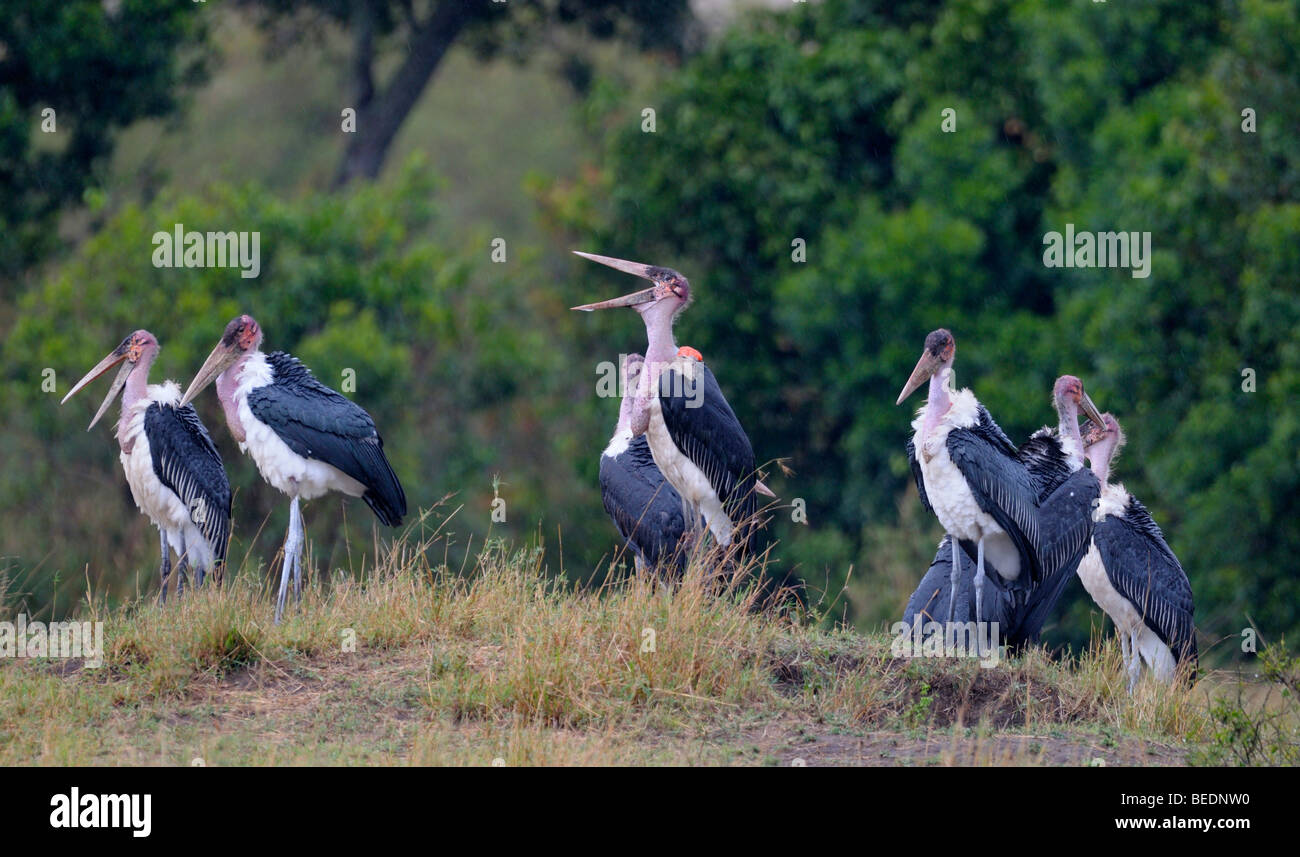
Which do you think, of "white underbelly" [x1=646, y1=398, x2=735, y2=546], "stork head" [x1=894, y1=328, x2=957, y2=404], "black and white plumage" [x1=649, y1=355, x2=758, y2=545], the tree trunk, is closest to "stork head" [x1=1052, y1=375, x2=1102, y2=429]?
"stork head" [x1=894, y1=328, x2=957, y2=404]

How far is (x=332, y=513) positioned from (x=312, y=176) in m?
15.4

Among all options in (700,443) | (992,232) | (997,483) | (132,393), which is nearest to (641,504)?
(700,443)

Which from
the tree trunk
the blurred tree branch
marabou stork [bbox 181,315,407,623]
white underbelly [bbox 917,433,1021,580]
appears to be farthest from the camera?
the tree trunk

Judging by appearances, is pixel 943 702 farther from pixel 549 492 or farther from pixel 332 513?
pixel 549 492

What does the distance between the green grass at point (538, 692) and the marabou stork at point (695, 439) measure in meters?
0.84

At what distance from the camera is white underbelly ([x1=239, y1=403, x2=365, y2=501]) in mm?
8609

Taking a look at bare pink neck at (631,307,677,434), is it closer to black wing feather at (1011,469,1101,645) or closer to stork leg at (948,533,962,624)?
stork leg at (948,533,962,624)

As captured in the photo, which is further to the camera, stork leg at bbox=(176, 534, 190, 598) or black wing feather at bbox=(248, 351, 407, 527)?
stork leg at bbox=(176, 534, 190, 598)

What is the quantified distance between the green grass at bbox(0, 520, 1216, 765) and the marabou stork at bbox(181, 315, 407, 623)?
1.93ft

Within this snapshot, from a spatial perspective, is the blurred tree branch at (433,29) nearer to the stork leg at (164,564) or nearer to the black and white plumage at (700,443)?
the black and white plumage at (700,443)

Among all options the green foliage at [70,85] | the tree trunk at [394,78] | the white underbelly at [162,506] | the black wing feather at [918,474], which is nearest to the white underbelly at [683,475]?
the black wing feather at [918,474]

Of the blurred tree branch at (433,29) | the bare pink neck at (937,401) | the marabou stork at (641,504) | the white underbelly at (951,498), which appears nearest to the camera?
the white underbelly at (951,498)

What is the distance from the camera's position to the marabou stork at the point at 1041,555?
847cm

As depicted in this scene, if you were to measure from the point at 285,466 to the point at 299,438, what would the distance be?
19cm
